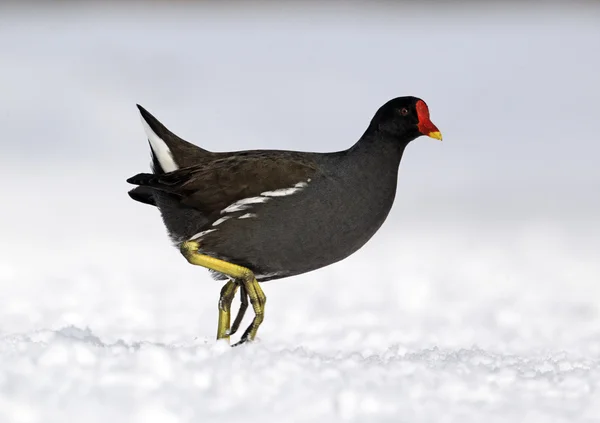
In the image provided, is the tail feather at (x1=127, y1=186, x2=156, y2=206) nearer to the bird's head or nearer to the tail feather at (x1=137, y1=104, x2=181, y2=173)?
the tail feather at (x1=137, y1=104, x2=181, y2=173)

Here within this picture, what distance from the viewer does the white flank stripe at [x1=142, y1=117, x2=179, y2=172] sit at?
672 centimetres

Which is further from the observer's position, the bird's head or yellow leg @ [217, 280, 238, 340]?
yellow leg @ [217, 280, 238, 340]

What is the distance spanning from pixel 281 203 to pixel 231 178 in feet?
1.07

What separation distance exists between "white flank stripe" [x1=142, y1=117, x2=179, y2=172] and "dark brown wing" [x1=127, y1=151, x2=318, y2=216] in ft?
0.95

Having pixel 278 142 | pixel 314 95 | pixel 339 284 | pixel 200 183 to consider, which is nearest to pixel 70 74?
pixel 314 95

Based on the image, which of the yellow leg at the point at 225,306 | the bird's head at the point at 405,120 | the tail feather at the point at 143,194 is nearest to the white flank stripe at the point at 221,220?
the yellow leg at the point at 225,306

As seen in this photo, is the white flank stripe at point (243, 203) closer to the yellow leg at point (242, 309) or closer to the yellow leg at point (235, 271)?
the yellow leg at point (235, 271)

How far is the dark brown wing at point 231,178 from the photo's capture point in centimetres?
616

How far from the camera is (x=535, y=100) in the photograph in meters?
19.2

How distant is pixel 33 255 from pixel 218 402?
5.23 metres

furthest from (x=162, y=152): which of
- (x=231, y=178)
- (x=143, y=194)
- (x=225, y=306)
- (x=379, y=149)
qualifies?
(x=379, y=149)

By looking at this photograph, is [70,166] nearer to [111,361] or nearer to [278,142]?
[278,142]

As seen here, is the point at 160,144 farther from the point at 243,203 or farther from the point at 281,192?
the point at 281,192

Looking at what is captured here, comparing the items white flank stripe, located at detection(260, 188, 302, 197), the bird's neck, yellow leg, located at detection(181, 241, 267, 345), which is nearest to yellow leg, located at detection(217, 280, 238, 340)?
yellow leg, located at detection(181, 241, 267, 345)
